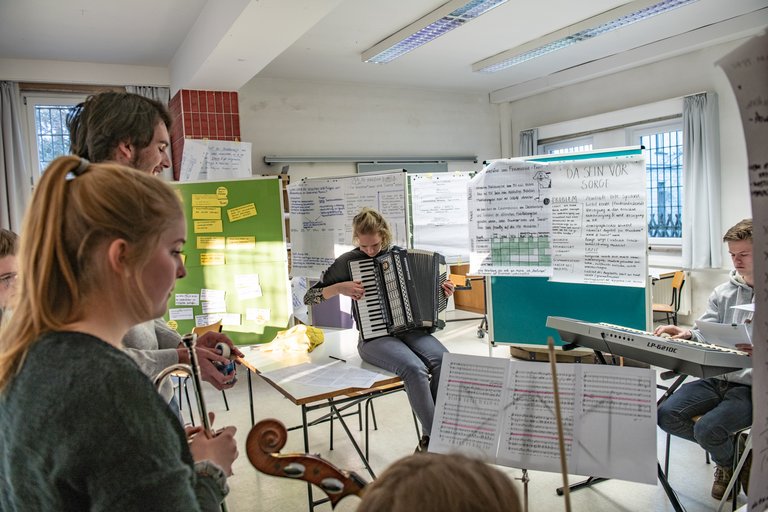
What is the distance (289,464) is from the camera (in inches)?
42.3

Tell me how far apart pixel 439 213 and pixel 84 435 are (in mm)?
4555

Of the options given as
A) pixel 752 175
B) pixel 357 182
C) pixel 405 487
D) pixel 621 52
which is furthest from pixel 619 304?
pixel 621 52

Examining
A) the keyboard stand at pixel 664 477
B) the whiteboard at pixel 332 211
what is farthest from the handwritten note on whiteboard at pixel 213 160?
the keyboard stand at pixel 664 477

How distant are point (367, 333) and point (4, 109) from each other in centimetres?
435

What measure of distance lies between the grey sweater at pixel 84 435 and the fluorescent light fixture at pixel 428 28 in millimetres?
4244

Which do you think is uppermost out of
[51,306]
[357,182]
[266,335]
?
[357,182]

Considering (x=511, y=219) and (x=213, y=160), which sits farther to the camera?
(x=213, y=160)

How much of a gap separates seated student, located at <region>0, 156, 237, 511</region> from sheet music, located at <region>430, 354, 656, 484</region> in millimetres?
993

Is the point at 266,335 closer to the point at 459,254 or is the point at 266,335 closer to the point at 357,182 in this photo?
the point at 357,182

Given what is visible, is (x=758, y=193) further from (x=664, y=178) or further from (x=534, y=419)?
(x=664, y=178)

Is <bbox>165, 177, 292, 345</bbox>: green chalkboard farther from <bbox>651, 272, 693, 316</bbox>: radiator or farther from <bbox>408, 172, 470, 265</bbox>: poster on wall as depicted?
<bbox>651, 272, 693, 316</bbox>: radiator

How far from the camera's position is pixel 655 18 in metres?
5.16

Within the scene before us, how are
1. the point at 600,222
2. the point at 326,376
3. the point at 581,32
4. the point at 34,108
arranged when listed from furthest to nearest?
the point at 34,108 < the point at 581,32 < the point at 600,222 < the point at 326,376

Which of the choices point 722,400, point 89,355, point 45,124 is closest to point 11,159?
point 45,124
